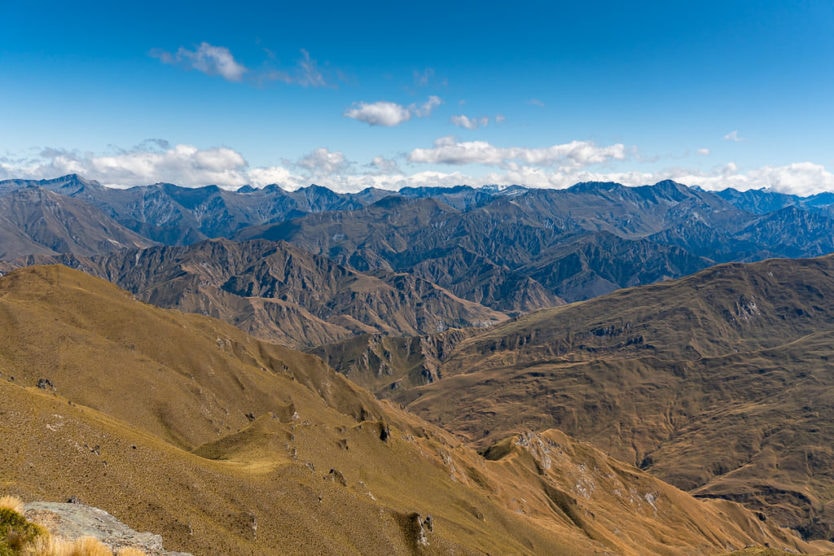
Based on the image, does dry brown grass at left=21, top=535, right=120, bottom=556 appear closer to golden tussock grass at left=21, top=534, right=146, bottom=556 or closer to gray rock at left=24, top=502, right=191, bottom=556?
golden tussock grass at left=21, top=534, right=146, bottom=556

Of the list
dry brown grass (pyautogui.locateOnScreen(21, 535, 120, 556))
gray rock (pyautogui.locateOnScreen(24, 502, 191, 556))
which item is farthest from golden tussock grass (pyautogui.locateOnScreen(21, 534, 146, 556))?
gray rock (pyautogui.locateOnScreen(24, 502, 191, 556))

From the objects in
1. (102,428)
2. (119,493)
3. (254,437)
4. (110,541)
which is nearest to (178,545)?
(119,493)

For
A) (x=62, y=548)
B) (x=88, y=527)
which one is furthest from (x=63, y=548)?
(x=88, y=527)

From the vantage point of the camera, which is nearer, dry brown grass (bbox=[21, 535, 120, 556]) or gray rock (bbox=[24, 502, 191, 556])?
dry brown grass (bbox=[21, 535, 120, 556])

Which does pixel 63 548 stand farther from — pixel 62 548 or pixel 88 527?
pixel 88 527

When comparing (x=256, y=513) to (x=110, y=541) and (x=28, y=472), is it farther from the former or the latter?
(x=110, y=541)

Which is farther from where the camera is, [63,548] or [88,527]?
[88,527]

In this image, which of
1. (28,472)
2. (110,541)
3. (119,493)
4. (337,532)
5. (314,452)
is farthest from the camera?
(314,452)

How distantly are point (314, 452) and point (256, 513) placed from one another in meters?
70.8

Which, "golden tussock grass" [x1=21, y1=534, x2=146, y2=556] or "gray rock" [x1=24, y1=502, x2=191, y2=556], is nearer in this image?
"golden tussock grass" [x1=21, y1=534, x2=146, y2=556]

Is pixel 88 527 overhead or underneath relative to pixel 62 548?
underneath

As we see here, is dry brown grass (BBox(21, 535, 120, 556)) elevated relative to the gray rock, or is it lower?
elevated

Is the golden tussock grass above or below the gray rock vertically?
above

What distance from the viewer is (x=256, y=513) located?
402 feet
